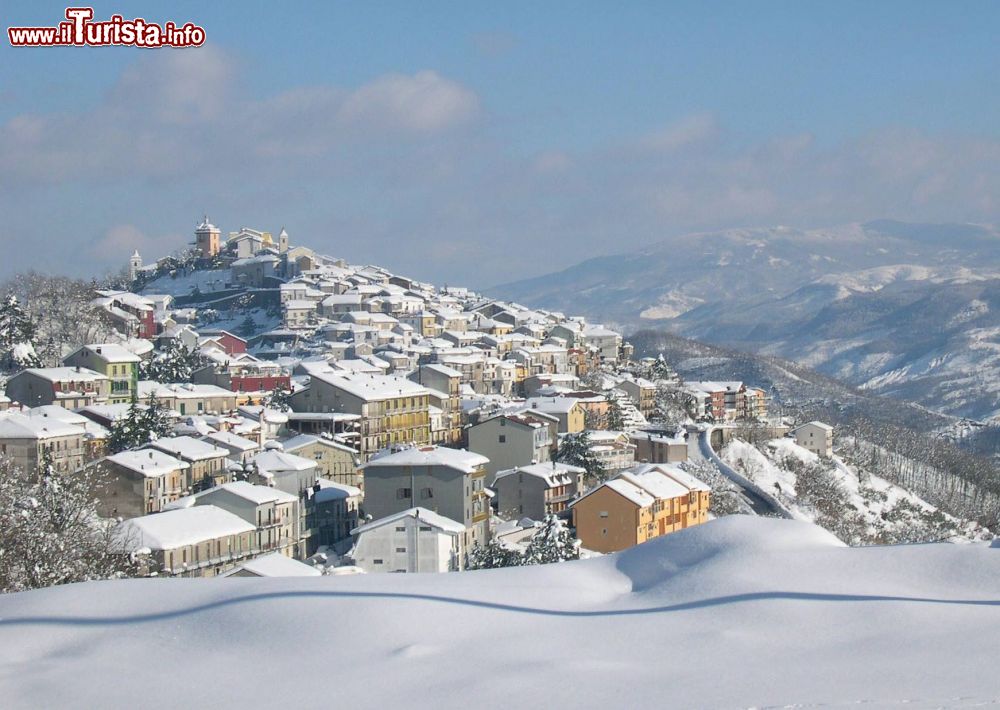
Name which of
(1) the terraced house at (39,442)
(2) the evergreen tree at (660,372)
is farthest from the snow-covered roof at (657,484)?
(2) the evergreen tree at (660,372)

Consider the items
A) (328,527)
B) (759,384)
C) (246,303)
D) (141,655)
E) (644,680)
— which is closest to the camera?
(644,680)

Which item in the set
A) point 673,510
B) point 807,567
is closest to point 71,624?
point 807,567

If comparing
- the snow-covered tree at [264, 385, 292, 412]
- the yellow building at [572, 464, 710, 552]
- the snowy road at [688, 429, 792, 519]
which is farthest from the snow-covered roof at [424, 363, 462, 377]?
the yellow building at [572, 464, 710, 552]

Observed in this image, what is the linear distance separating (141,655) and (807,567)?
4.44 metres

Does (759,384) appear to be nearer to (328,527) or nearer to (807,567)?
(328,527)

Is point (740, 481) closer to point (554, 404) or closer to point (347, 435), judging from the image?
point (554, 404)

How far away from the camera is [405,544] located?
86.8 ft

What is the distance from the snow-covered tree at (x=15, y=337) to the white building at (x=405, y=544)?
76.4 feet

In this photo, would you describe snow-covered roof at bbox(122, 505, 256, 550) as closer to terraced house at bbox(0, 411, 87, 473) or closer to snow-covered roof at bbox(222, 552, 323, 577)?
snow-covered roof at bbox(222, 552, 323, 577)

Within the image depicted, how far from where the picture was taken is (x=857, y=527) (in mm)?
42156

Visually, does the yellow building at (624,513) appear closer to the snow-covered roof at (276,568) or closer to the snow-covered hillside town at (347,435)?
the snow-covered hillside town at (347,435)

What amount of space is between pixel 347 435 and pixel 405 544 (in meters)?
11.5

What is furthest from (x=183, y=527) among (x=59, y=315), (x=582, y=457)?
(x=59, y=315)

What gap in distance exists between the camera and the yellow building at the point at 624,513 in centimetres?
3169
